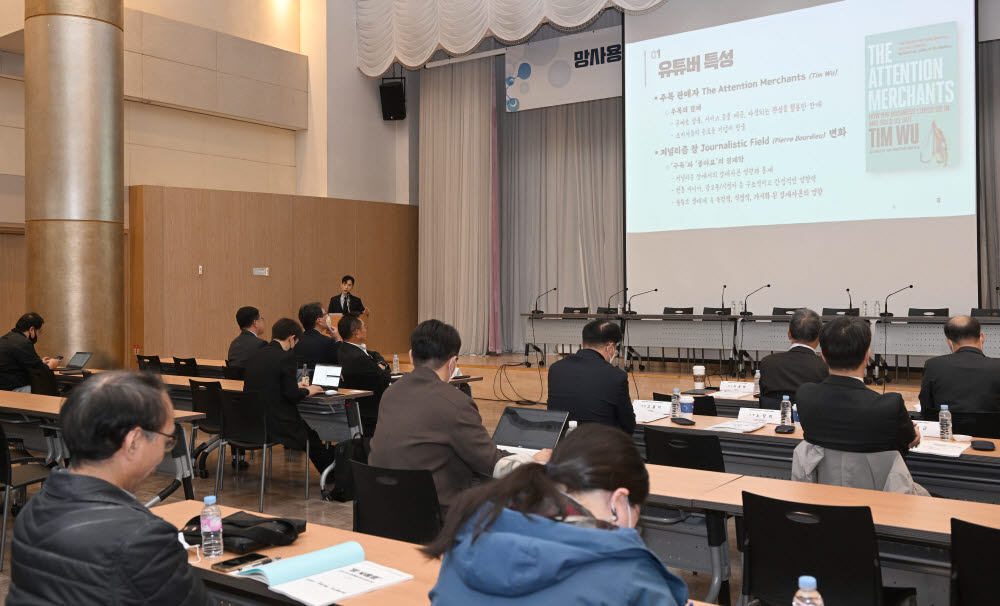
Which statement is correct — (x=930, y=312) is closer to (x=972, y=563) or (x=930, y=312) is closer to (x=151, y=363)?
(x=972, y=563)

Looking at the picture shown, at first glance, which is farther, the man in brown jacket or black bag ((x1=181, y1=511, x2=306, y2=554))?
the man in brown jacket

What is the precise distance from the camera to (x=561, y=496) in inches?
51.2

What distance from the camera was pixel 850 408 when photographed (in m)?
2.99

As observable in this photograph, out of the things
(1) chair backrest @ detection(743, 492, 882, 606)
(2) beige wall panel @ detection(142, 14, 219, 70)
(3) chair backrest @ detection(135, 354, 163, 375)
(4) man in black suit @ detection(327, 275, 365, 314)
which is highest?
(2) beige wall panel @ detection(142, 14, 219, 70)

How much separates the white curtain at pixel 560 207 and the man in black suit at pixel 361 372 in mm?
7035

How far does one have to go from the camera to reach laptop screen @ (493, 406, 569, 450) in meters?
3.29

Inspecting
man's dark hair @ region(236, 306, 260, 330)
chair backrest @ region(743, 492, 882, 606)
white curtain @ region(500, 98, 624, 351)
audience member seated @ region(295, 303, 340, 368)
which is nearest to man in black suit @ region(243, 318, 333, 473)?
audience member seated @ region(295, 303, 340, 368)

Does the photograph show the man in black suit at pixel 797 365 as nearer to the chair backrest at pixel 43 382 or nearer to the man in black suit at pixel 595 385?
the man in black suit at pixel 595 385

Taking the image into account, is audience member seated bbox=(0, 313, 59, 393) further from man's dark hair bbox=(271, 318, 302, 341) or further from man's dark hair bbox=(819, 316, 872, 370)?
man's dark hair bbox=(819, 316, 872, 370)

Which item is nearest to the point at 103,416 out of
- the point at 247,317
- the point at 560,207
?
the point at 247,317

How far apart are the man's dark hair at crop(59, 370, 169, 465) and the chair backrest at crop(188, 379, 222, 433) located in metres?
3.87

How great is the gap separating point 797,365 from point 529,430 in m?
2.09

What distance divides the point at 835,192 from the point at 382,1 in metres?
7.55

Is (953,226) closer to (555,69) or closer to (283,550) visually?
(555,69)
